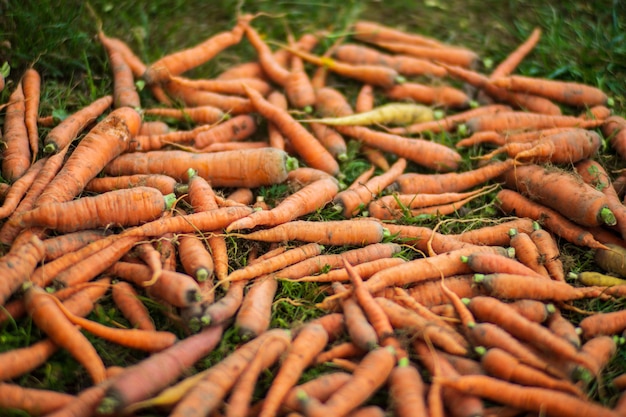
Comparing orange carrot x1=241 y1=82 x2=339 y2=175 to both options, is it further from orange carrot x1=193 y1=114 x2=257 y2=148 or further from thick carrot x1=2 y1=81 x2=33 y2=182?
thick carrot x1=2 y1=81 x2=33 y2=182

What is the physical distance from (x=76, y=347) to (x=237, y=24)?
297 cm

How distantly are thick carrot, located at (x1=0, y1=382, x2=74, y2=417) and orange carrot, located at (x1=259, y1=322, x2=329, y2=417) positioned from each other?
849 mm

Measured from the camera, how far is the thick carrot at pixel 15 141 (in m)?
3.26

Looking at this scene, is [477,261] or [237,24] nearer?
[477,261]

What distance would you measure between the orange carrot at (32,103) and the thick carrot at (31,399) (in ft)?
4.93

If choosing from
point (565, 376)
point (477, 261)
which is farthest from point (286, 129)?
point (565, 376)

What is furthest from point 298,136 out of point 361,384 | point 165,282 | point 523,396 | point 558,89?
point 523,396

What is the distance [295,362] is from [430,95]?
2.58m

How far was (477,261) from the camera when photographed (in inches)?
121

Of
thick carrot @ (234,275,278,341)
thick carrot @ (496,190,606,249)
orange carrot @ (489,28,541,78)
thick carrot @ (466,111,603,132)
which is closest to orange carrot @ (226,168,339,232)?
thick carrot @ (234,275,278,341)

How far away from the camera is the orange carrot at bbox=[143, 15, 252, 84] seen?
4062 mm

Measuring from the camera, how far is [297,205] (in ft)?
10.9

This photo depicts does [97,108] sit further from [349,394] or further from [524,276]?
[524,276]

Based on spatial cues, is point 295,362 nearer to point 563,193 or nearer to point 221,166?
point 221,166
